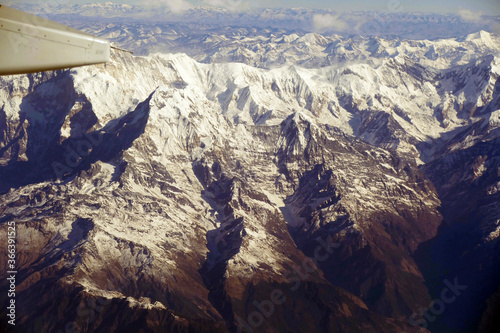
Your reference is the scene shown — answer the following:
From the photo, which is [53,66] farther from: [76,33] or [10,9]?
[10,9]

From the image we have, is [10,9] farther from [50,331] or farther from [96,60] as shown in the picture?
[50,331]

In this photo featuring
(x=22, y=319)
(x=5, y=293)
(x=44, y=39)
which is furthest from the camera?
(x=22, y=319)

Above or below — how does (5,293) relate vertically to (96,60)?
below

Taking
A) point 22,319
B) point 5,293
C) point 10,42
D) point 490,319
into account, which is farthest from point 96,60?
point 22,319

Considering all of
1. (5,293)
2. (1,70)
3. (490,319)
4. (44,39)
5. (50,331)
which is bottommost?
(50,331)

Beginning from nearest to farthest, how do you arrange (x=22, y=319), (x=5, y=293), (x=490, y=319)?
(x=490, y=319) < (x=5, y=293) < (x=22, y=319)

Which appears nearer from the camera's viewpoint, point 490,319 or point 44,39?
point 490,319

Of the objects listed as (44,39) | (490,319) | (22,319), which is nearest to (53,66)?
(44,39)
